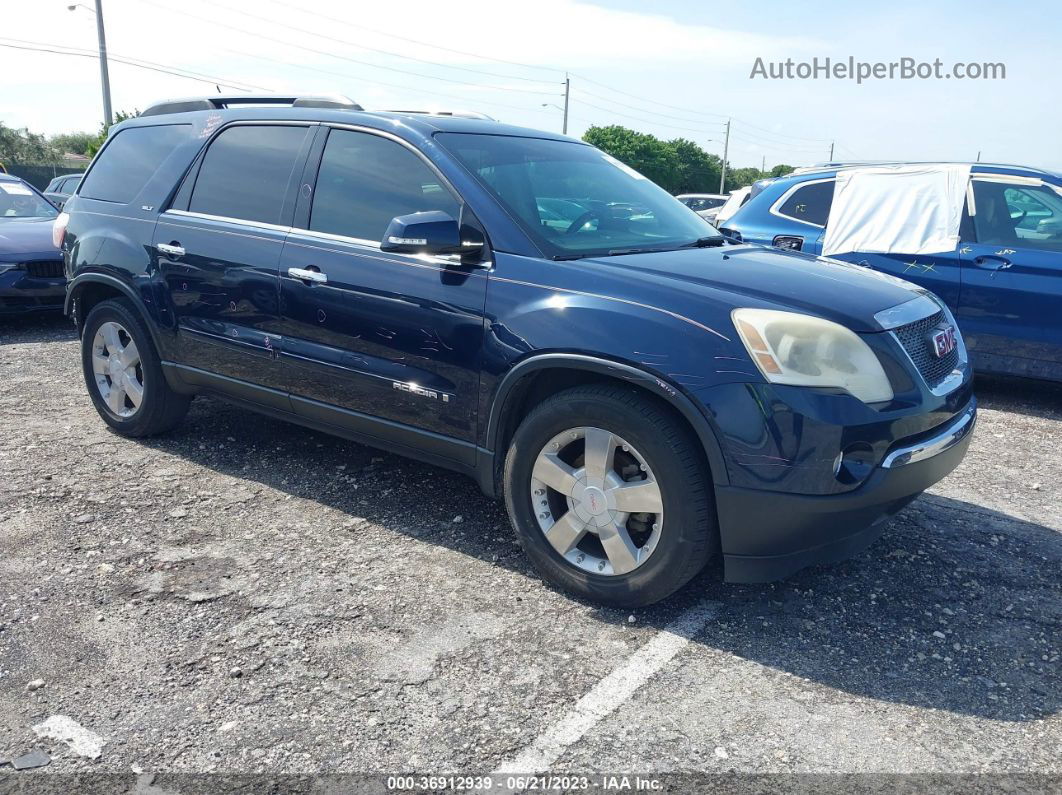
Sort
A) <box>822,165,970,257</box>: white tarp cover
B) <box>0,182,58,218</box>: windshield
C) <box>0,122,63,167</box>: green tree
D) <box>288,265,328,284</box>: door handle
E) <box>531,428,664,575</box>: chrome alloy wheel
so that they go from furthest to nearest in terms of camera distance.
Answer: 1. <box>0,122,63,167</box>: green tree
2. <box>0,182,58,218</box>: windshield
3. <box>822,165,970,257</box>: white tarp cover
4. <box>288,265,328,284</box>: door handle
5. <box>531,428,664,575</box>: chrome alloy wheel

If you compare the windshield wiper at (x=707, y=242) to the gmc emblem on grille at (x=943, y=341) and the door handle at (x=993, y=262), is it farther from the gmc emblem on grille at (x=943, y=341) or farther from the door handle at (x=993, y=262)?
the door handle at (x=993, y=262)

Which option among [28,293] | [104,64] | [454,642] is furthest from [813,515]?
[104,64]

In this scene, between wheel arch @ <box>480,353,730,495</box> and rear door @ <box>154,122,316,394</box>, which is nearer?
wheel arch @ <box>480,353,730,495</box>

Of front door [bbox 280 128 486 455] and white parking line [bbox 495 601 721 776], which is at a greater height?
front door [bbox 280 128 486 455]

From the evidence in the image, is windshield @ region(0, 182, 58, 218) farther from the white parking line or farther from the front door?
the white parking line

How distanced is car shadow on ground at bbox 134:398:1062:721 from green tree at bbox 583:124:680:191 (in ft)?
252

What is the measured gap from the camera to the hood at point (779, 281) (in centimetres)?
308

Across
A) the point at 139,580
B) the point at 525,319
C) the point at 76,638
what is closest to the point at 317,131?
the point at 525,319

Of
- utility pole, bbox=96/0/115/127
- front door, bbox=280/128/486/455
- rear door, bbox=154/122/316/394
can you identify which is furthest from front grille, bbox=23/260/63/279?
utility pole, bbox=96/0/115/127

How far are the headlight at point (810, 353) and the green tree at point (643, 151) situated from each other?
77.9 metres

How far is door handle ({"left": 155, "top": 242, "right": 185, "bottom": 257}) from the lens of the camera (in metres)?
4.53

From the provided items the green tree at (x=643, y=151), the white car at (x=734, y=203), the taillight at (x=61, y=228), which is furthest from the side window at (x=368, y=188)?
the green tree at (x=643, y=151)

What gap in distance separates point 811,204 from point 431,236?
4.88 meters

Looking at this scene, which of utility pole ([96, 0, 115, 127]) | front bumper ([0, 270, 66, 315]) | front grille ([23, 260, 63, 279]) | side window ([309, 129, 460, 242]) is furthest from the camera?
utility pole ([96, 0, 115, 127])
